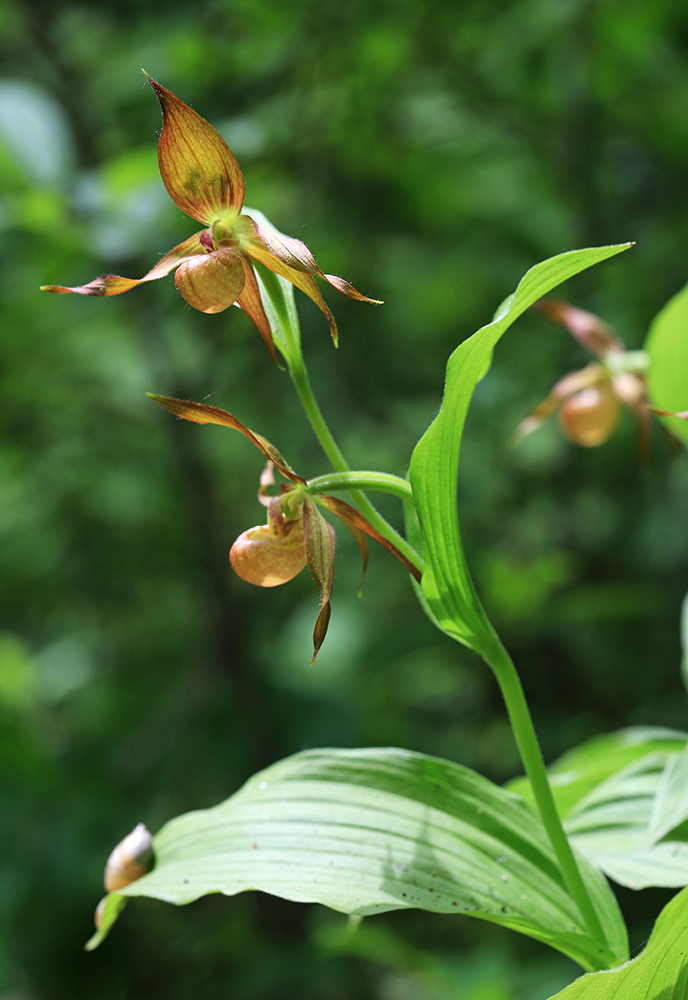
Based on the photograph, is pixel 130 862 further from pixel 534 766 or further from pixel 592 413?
pixel 592 413

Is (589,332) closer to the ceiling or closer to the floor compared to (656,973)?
closer to the ceiling

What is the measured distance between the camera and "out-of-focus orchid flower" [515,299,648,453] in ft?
1.99

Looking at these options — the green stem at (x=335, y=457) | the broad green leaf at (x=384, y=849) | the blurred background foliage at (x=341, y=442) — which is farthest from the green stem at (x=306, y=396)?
the blurred background foliage at (x=341, y=442)

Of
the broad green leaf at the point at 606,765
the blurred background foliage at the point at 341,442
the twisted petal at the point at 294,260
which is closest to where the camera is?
the twisted petal at the point at 294,260

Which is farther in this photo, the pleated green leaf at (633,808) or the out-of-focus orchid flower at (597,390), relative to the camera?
the out-of-focus orchid flower at (597,390)

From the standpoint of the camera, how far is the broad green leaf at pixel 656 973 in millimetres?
304

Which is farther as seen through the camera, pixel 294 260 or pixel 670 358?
pixel 670 358

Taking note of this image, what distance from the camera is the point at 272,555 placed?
33 centimetres

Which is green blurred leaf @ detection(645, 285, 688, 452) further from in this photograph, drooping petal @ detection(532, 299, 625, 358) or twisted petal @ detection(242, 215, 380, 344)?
twisted petal @ detection(242, 215, 380, 344)

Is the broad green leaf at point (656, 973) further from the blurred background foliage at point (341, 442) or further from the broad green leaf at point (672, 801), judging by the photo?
the blurred background foliage at point (341, 442)

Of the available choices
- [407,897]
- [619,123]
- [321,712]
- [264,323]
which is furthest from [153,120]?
[407,897]

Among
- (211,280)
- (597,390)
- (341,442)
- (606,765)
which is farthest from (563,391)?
(341,442)

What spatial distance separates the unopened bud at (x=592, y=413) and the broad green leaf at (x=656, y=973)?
382 mm

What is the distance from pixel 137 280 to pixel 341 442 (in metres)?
1.15
